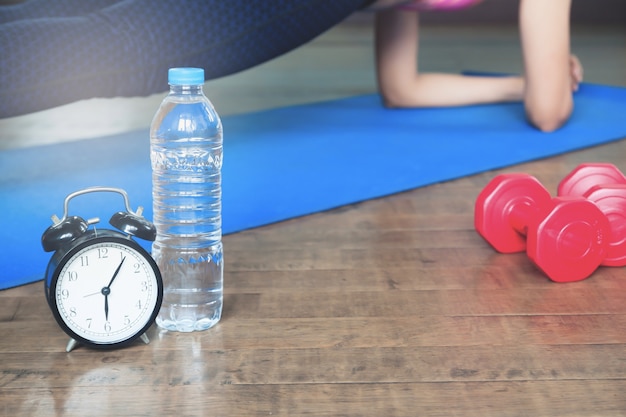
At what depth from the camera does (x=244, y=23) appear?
5.99ft

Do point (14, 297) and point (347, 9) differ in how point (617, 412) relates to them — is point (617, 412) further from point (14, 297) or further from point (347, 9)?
point (347, 9)

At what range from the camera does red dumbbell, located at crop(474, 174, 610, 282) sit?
1290 mm

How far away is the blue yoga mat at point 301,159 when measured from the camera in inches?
63.7

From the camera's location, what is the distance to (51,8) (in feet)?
6.39

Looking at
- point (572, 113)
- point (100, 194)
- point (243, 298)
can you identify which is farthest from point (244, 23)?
point (572, 113)

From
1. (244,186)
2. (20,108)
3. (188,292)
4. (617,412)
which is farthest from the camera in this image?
(244,186)

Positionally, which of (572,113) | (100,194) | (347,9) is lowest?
(572,113)

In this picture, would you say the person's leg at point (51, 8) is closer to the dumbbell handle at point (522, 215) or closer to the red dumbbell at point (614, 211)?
the dumbbell handle at point (522, 215)

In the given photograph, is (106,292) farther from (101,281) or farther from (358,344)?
(358,344)

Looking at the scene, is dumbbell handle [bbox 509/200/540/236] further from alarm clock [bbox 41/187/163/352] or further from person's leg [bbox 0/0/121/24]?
person's leg [bbox 0/0/121/24]

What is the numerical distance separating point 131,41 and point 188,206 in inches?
21.9

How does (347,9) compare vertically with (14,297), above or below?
above

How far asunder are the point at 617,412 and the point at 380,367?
0.93 ft

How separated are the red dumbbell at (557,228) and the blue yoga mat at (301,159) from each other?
1.39 feet
